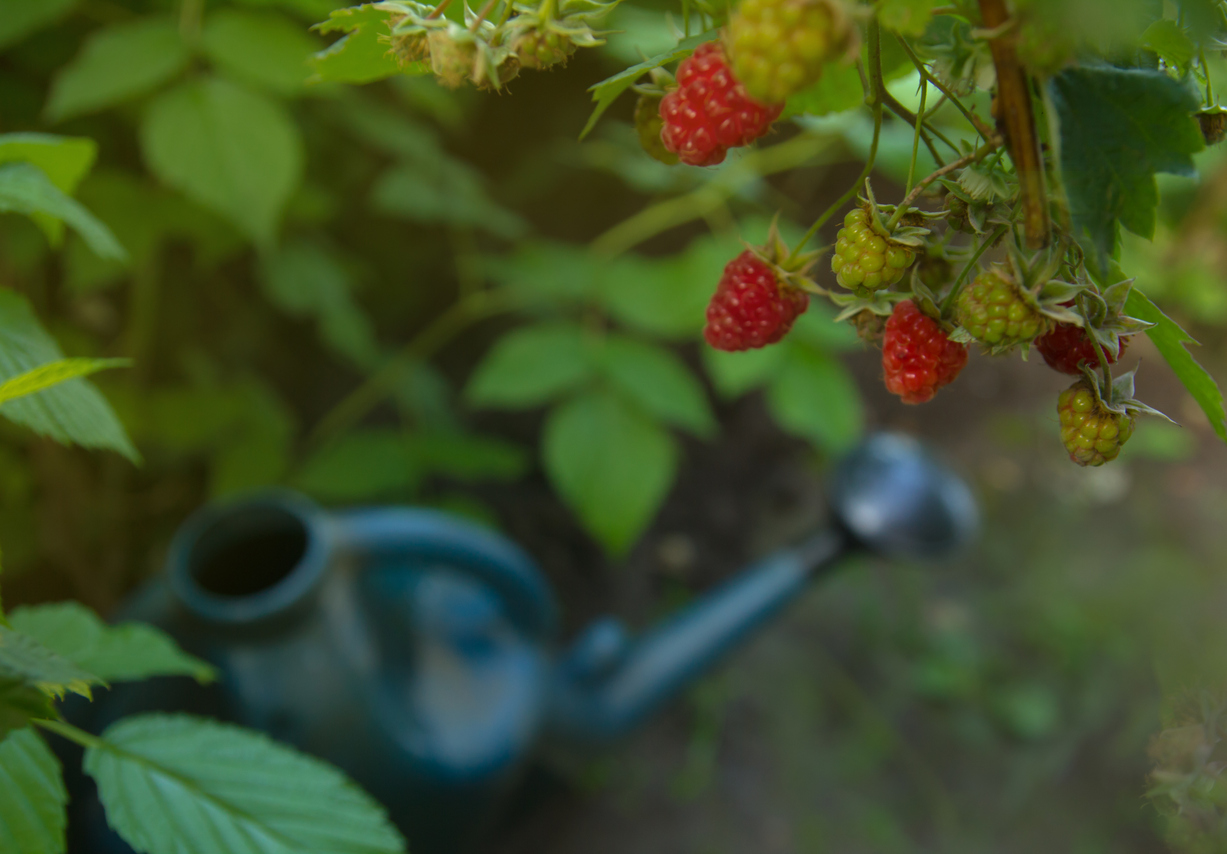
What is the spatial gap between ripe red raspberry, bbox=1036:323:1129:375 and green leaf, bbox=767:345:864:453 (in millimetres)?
541

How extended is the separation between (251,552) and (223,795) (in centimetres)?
30

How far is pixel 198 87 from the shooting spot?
55cm

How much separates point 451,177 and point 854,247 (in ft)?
2.61

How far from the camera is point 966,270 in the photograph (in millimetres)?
170

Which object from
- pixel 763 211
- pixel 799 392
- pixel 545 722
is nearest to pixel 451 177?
pixel 763 211

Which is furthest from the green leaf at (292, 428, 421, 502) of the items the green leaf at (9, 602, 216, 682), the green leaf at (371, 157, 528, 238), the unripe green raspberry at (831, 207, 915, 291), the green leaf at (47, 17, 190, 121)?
the unripe green raspberry at (831, 207, 915, 291)

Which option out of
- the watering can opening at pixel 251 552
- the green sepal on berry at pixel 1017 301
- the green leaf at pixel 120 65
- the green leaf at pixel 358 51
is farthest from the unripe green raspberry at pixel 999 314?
the green leaf at pixel 120 65

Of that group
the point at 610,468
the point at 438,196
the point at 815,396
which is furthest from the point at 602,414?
the point at 438,196

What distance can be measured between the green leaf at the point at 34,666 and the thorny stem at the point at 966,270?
21 centimetres

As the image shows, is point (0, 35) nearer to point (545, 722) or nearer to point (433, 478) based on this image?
point (545, 722)

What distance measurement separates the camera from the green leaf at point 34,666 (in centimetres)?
18

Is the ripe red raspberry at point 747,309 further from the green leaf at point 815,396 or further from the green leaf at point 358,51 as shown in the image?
the green leaf at point 815,396

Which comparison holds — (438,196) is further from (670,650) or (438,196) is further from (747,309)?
(747,309)

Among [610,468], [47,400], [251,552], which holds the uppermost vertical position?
[47,400]
